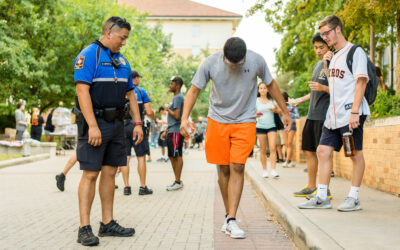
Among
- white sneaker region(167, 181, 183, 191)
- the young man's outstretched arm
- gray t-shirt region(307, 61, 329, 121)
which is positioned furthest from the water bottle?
white sneaker region(167, 181, 183, 191)

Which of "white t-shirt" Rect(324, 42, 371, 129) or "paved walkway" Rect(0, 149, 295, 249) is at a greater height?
"white t-shirt" Rect(324, 42, 371, 129)

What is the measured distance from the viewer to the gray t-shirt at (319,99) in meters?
6.60

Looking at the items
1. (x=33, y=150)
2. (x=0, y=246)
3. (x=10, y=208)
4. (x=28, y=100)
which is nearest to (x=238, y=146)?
(x=0, y=246)

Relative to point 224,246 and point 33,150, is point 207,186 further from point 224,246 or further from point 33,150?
point 33,150

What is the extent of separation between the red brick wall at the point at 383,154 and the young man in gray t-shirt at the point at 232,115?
2.80 metres

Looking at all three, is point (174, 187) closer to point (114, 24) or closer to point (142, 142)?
point (142, 142)

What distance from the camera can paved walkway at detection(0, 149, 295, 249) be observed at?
490 centimetres

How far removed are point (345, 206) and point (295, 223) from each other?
1.02m

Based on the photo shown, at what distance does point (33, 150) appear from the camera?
19000mm

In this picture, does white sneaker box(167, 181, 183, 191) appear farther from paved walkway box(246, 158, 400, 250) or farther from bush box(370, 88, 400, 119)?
bush box(370, 88, 400, 119)

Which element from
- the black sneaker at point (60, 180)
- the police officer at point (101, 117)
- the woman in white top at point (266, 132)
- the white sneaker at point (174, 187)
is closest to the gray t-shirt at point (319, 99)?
the police officer at point (101, 117)

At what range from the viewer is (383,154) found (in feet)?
24.5

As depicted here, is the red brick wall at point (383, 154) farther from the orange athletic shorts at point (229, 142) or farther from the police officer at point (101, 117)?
the police officer at point (101, 117)

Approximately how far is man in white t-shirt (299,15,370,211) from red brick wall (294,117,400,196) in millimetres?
1587
